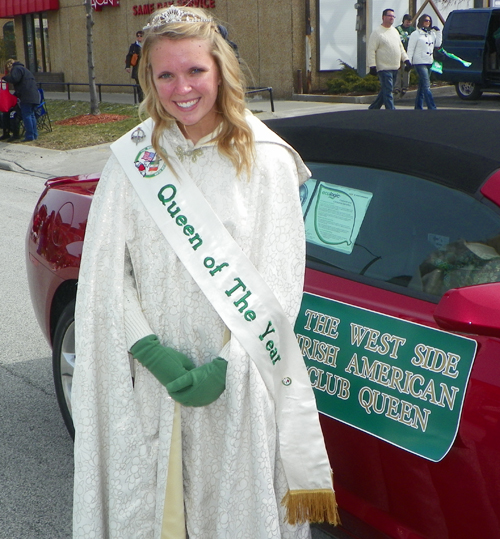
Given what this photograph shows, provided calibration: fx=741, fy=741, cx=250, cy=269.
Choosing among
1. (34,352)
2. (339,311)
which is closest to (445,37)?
(34,352)

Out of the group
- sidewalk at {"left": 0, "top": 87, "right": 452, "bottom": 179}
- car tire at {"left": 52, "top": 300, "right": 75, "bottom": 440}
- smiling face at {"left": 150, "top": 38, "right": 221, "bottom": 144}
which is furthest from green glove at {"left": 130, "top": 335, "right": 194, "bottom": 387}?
sidewalk at {"left": 0, "top": 87, "right": 452, "bottom": 179}

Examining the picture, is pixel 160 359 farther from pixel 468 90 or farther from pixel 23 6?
pixel 23 6

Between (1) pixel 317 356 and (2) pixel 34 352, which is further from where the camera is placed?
(2) pixel 34 352

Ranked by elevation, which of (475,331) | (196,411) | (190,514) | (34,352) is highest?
(475,331)

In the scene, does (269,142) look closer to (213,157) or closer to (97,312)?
(213,157)

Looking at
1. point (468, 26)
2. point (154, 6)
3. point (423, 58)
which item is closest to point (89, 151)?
point (423, 58)

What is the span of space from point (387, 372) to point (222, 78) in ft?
3.04

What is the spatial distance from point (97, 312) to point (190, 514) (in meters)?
0.64

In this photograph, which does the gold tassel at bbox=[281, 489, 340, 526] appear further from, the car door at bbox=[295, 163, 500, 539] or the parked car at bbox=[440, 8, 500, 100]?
the parked car at bbox=[440, 8, 500, 100]

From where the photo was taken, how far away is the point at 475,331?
1.76 meters

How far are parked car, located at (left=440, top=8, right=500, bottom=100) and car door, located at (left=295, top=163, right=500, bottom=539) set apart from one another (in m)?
15.8

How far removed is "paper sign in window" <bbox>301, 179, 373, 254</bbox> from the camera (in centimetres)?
246

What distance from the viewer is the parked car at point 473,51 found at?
1683 centimetres

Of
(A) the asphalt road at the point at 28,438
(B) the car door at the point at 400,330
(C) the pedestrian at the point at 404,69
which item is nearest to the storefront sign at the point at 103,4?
(C) the pedestrian at the point at 404,69
